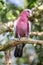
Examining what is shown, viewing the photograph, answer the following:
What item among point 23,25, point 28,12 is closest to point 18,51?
point 23,25

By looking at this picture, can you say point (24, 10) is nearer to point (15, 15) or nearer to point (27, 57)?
point (15, 15)

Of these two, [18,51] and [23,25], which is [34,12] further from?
[18,51]

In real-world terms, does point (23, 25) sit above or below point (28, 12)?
below

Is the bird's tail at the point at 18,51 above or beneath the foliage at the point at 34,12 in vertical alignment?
beneath

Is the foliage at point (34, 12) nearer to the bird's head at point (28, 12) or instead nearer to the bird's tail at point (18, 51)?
the bird's head at point (28, 12)

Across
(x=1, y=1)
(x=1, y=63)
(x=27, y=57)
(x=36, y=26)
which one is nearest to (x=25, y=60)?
(x=27, y=57)

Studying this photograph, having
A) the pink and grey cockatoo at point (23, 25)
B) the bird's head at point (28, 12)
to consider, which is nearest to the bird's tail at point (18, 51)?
the pink and grey cockatoo at point (23, 25)

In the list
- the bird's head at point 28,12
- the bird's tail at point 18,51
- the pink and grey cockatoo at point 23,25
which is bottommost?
the bird's tail at point 18,51

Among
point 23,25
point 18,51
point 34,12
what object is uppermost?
point 34,12

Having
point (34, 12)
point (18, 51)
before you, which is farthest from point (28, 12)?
point (18, 51)

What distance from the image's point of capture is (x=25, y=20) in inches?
89.0

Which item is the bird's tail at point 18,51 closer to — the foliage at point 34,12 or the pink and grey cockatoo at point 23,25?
the pink and grey cockatoo at point 23,25

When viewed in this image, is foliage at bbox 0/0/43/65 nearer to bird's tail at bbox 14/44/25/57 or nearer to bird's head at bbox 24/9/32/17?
bird's head at bbox 24/9/32/17

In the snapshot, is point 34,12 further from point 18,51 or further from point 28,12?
point 18,51
